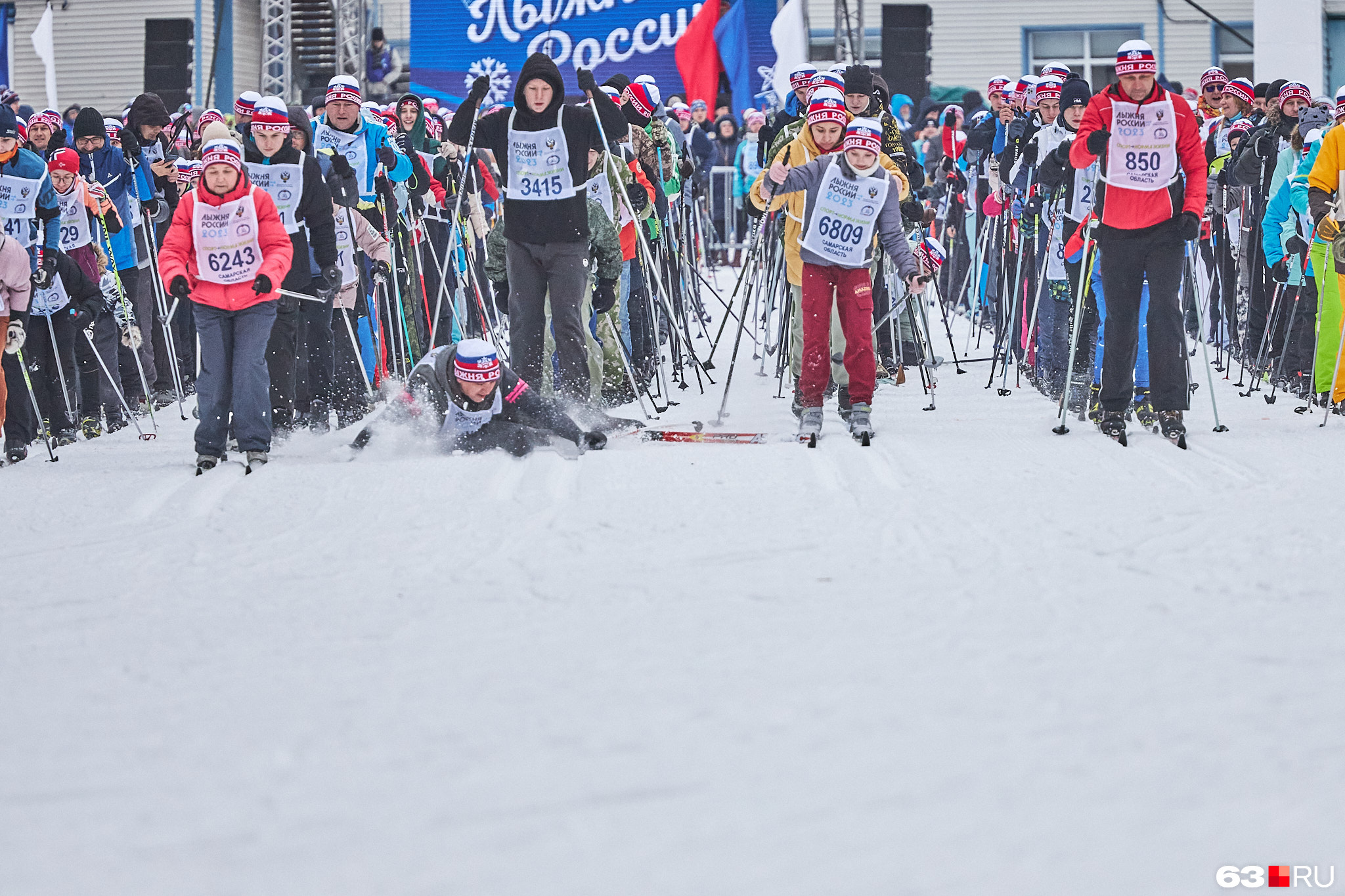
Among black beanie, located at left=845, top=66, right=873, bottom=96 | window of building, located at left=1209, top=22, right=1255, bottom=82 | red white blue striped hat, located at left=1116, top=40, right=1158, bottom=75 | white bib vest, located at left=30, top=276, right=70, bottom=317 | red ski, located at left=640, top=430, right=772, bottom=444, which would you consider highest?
window of building, located at left=1209, top=22, right=1255, bottom=82

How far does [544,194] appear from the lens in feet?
27.9

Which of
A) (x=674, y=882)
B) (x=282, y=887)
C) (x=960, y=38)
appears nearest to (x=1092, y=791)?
(x=674, y=882)

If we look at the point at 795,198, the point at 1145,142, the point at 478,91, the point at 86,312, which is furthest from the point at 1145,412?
the point at 86,312

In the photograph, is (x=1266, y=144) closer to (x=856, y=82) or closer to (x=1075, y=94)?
(x=1075, y=94)

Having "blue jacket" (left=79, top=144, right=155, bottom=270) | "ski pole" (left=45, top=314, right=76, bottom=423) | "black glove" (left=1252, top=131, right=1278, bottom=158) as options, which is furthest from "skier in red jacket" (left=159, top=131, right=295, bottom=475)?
"black glove" (left=1252, top=131, right=1278, bottom=158)

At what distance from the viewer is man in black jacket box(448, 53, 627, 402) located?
27.7 ft

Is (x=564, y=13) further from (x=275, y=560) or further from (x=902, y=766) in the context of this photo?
(x=902, y=766)

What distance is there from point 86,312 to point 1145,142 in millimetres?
5398

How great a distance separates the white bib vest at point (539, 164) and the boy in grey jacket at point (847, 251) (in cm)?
109

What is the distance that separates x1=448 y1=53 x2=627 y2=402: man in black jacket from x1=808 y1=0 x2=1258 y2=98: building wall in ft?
62.9

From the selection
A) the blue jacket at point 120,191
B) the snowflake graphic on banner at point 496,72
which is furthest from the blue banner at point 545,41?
the blue jacket at point 120,191

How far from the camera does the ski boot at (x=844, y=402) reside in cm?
833

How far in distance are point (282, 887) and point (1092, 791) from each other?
1458 mm

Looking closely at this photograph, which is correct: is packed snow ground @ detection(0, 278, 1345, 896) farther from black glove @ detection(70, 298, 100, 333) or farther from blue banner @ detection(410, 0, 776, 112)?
blue banner @ detection(410, 0, 776, 112)
